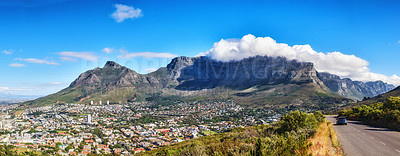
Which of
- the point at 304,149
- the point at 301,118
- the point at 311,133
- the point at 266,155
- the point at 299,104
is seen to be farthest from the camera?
the point at 299,104

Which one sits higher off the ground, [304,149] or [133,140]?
[304,149]

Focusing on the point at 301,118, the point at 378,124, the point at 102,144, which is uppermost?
the point at 301,118

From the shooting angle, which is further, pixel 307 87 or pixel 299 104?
pixel 307 87

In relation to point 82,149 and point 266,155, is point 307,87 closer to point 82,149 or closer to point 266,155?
point 82,149

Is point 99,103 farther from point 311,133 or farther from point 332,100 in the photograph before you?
point 311,133

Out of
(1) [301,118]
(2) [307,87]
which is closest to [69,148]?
(1) [301,118]

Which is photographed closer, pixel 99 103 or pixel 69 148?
pixel 69 148

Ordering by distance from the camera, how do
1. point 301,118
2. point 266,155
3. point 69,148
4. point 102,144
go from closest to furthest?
point 266,155 < point 301,118 < point 69,148 < point 102,144

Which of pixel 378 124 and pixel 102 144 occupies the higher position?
pixel 378 124

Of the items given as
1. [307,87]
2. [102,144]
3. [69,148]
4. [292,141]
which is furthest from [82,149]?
[307,87]
